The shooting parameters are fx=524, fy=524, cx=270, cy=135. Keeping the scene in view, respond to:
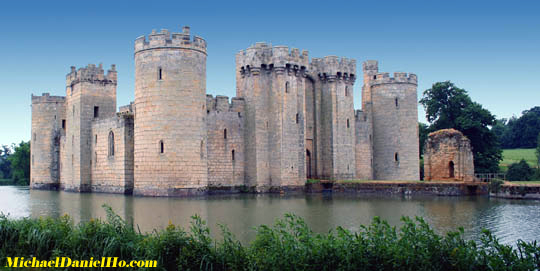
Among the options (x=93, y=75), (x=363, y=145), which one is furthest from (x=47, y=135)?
(x=363, y=145)

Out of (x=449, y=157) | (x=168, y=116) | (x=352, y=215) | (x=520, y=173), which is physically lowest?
(x=352, y=215)

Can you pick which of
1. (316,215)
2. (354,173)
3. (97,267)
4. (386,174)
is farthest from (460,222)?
(386,174)

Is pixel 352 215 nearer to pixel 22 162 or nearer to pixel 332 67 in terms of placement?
pixel 332 67

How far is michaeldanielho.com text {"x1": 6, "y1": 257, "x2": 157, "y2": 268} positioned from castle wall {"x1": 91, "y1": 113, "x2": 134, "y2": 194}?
23.7m

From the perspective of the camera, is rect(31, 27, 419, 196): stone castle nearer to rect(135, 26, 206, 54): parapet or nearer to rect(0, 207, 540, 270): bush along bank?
rect(135, 26, 206, 54): parapet

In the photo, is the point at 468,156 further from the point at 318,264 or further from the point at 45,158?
the point at 45,158

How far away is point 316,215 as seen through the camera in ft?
62.2

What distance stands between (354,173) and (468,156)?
398 inches

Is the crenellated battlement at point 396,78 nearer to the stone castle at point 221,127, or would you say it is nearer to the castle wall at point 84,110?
the stone castle at point 221,127

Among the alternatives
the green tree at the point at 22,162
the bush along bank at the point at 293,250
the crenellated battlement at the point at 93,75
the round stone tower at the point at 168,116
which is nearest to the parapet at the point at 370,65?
the round stone tower at the point at 168,116

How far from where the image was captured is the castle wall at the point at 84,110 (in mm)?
37812

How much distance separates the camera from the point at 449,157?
32188mm

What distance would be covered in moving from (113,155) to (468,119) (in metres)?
30.7

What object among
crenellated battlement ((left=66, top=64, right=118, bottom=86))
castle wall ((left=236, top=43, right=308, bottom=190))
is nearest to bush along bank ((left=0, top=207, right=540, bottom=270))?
castle wall ((left=236, top=43, right=308, bottom=190))
